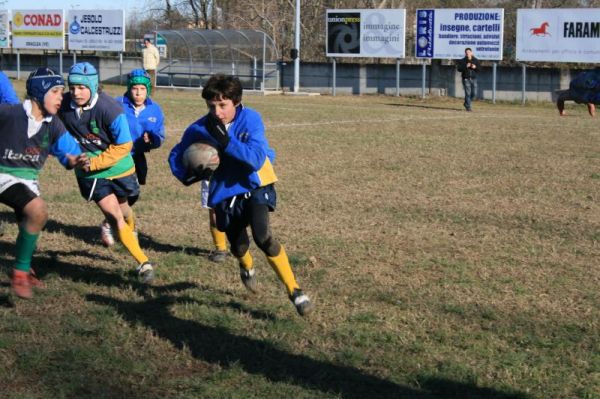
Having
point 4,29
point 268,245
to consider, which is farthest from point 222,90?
point 4,29

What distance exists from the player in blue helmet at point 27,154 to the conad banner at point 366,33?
2981 centimetres

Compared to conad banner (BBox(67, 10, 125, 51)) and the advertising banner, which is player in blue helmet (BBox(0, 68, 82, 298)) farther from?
the advertising banner

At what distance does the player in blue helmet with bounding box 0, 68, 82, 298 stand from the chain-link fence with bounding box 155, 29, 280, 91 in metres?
31.7

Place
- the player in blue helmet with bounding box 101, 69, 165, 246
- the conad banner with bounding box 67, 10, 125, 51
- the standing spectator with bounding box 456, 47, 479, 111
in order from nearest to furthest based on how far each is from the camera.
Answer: the player in blue helmet with bounding box 101, 69, 165, 246 → the standing spectator with bounding box 456, 47, 479, 111 → the conad banner with bounding box 67, 10, 125, 51

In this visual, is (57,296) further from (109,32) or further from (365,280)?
(109,32)

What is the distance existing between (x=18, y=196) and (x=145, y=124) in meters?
2.41

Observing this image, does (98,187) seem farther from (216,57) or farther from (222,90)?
(216,57)

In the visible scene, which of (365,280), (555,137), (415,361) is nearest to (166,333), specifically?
(415,361)

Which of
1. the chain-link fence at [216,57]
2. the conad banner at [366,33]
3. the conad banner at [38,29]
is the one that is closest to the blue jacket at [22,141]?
the conad banner at [366,33]

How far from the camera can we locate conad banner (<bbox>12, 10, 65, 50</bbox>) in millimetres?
44094

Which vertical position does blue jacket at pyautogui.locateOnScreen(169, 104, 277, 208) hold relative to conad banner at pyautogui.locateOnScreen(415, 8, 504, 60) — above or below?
below

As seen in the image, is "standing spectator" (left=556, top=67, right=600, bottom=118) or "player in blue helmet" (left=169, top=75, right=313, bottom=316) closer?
"player in blue helmet" (left=169, top=75, right=313, bottom=316)

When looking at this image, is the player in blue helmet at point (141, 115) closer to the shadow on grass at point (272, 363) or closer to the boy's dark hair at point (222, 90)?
the shadow on grass at point (272, 363)

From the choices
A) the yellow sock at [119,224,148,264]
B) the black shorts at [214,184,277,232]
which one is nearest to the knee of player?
the black shorts at [214,184,277,232]
